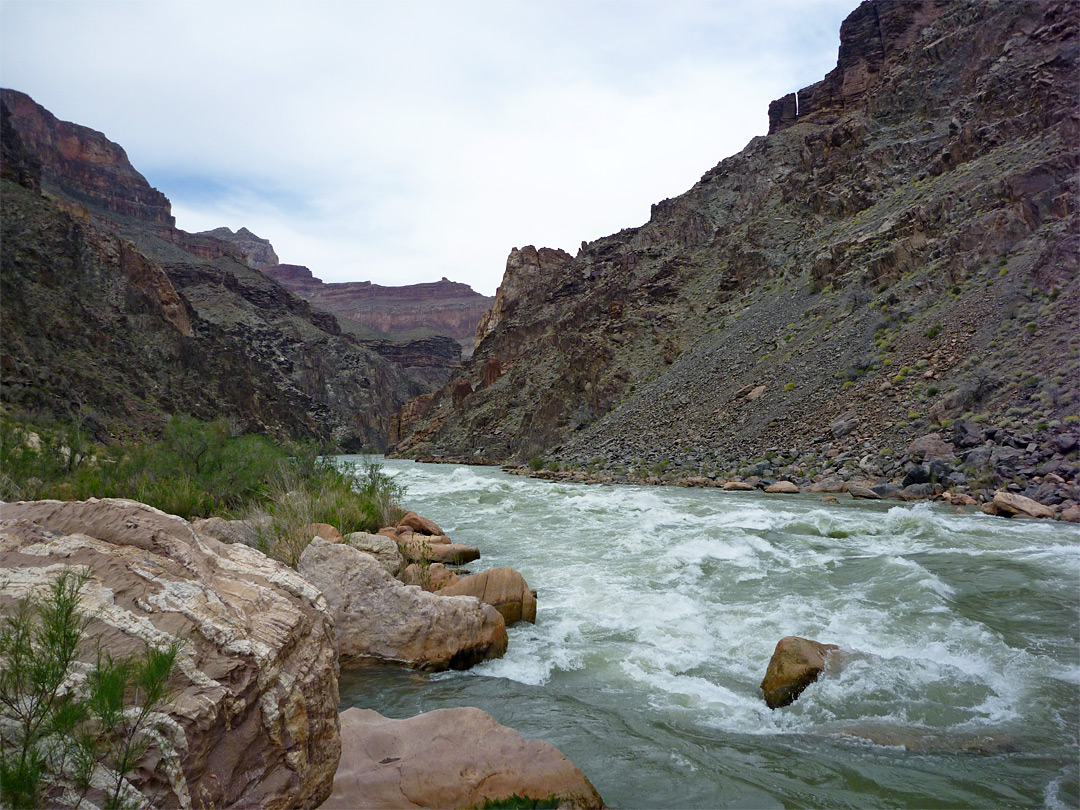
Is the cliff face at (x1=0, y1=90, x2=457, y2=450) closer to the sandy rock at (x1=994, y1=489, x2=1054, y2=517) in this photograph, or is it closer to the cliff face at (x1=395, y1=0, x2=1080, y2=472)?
the cliff face at (x1=395, y1=0, x2=1080, y2=472)

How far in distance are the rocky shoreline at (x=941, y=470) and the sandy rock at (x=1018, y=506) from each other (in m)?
0.01

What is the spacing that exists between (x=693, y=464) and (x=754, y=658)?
15.4 meters

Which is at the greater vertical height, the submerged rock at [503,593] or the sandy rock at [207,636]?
the sandy rock at [207,636]

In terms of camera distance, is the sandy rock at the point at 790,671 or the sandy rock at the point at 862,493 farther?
the sandy rock at the point at 862,493

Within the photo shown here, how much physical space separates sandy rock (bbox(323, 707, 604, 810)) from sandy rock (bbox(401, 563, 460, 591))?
118 inches

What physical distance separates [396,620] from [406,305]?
19522 cm

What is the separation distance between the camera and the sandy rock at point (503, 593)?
602 centimetres

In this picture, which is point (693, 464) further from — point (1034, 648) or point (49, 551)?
point (49, 551)

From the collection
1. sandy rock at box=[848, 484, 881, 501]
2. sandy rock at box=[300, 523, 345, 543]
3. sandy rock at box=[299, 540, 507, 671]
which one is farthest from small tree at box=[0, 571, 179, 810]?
sandy rock at box=[848, 484, 881, 501]

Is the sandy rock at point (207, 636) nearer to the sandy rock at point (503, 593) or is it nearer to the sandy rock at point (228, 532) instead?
the sandy rock at point (503, 593)

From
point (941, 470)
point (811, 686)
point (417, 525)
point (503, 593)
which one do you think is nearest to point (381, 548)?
point (503, 593)

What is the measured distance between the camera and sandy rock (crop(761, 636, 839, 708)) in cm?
419

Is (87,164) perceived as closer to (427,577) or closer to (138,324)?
(138,324)

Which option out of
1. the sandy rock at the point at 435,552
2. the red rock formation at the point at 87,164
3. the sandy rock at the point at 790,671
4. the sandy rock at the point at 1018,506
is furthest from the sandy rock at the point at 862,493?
the red rock formation at the point at 87,164
